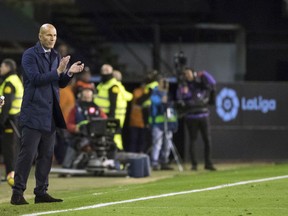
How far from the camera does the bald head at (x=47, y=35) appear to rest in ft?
49.1

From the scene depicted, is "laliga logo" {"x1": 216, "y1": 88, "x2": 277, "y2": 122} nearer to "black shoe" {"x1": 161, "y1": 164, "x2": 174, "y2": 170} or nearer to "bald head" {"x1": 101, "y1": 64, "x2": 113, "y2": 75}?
"black shoe" {"x1": 161, "y1": 164, "x2": 174, "y2": 170}

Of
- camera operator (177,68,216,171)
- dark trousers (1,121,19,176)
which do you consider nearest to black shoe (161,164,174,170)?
camera operator (177,68,216,171)

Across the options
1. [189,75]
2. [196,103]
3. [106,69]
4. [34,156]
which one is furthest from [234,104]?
[34,156]

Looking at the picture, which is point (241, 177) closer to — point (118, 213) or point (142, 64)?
point (118, 213)

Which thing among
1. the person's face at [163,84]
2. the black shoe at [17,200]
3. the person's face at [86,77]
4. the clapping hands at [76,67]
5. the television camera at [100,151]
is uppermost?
the person's face at [86,77]

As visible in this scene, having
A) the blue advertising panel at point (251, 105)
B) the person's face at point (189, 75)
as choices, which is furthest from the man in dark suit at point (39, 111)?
the blue advertising panel at point (251, 105)

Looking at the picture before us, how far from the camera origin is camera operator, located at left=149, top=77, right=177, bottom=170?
2458 centimetres

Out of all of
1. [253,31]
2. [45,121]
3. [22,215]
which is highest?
[253,31]

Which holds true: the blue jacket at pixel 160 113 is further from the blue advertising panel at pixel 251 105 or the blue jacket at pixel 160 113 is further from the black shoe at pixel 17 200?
the black shoe at pixel 17 200

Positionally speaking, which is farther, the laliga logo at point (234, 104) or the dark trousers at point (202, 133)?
the laliga logo at point (234, 104)

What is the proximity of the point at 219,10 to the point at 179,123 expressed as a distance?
609cm

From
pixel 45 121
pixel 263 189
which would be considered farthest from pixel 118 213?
pixel 263 189

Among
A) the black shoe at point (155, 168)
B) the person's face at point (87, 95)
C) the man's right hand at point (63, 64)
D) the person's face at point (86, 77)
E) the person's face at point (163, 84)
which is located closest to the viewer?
the man's right hand at point (63, 64)

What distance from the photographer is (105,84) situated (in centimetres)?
2295
